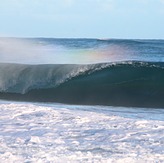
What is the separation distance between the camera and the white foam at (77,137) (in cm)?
443

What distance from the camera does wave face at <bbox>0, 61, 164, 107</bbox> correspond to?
10456mm

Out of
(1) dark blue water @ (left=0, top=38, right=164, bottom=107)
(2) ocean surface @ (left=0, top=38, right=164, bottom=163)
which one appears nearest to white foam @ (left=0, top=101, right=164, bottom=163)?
(2) ocean surface @ (left=0, top=38, right=164, bottom=163)

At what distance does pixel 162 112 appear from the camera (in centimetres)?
793

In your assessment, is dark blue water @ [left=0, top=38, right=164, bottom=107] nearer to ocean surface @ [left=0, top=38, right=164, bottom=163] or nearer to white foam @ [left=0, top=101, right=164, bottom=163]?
ocean surface @ [left=0, top=38, right=164, bottom=163]

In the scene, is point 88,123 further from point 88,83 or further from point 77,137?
point 88,83

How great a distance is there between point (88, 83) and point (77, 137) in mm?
7259

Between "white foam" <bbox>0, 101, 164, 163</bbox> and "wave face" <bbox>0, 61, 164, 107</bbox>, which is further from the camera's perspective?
"wave face" <bbox>0, 61, 164, 107</bbox>

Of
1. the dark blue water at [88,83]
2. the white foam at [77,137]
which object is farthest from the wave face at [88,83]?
the white foam at [77,137]

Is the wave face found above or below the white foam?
above

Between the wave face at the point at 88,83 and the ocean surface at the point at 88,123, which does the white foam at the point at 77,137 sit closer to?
the ocean surface at the point at 88,123

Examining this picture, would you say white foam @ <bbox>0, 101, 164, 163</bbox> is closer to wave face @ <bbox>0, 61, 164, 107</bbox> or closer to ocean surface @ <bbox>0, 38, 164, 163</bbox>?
ocean surface @ <bbox>0, 38, 164, 163</bbox>

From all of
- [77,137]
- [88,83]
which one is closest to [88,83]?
[88,83]

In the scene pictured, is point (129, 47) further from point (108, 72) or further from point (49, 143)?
point (49, 143)

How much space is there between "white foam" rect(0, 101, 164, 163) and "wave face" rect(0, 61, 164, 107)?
10.2ft
